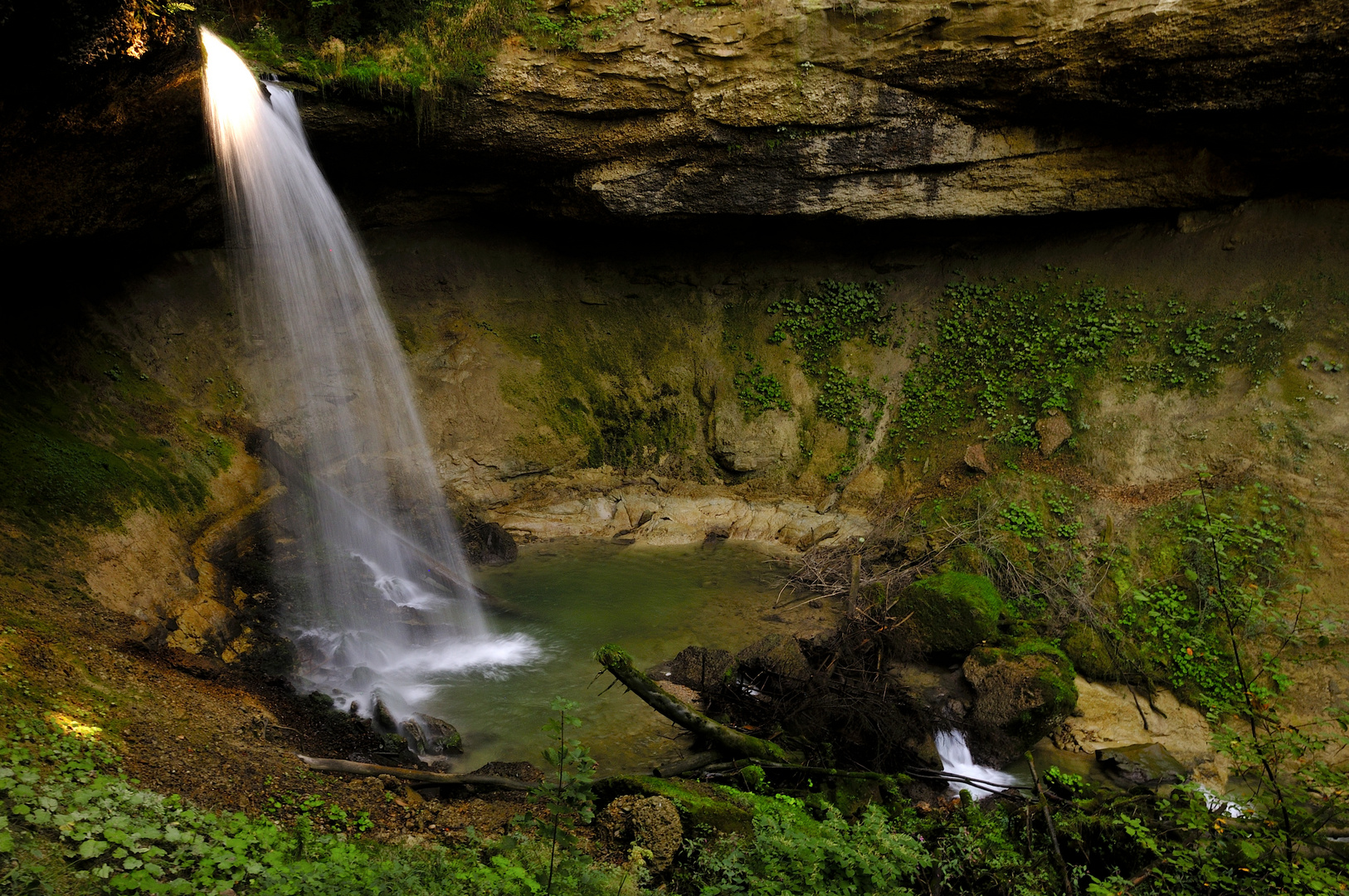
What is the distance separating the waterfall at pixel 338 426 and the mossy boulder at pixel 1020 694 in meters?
5.11

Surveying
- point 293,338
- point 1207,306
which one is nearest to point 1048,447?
point 1207,306

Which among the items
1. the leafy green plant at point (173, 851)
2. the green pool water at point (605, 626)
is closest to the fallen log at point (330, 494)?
the green pool water at point (605, 626)

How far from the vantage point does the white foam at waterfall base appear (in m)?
6.70

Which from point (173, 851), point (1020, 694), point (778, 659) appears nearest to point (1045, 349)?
point (1020, 694)

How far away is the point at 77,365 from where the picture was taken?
30.9 feet

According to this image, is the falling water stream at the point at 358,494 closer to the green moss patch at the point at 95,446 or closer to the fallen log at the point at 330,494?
the fallen log at the point at 330,494

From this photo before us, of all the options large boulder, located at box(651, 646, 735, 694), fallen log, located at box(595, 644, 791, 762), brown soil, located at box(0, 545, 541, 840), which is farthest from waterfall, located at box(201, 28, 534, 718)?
fallen log, located at box(595, 644, 791, 762)

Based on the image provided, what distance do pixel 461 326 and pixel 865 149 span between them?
762 cm

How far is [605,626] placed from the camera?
925 centimetres

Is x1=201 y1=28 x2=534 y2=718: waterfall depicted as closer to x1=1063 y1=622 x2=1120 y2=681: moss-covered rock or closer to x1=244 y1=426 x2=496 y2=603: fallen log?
x1=244 y1=426 x2=496 y2=603: fallen log

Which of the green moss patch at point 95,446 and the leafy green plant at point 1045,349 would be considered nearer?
the green moss patch at point 95,446

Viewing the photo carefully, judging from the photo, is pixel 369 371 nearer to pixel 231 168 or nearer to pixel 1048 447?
pixel 231 168

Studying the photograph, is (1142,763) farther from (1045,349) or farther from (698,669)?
(1045,349)

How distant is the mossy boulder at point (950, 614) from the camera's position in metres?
7.92
